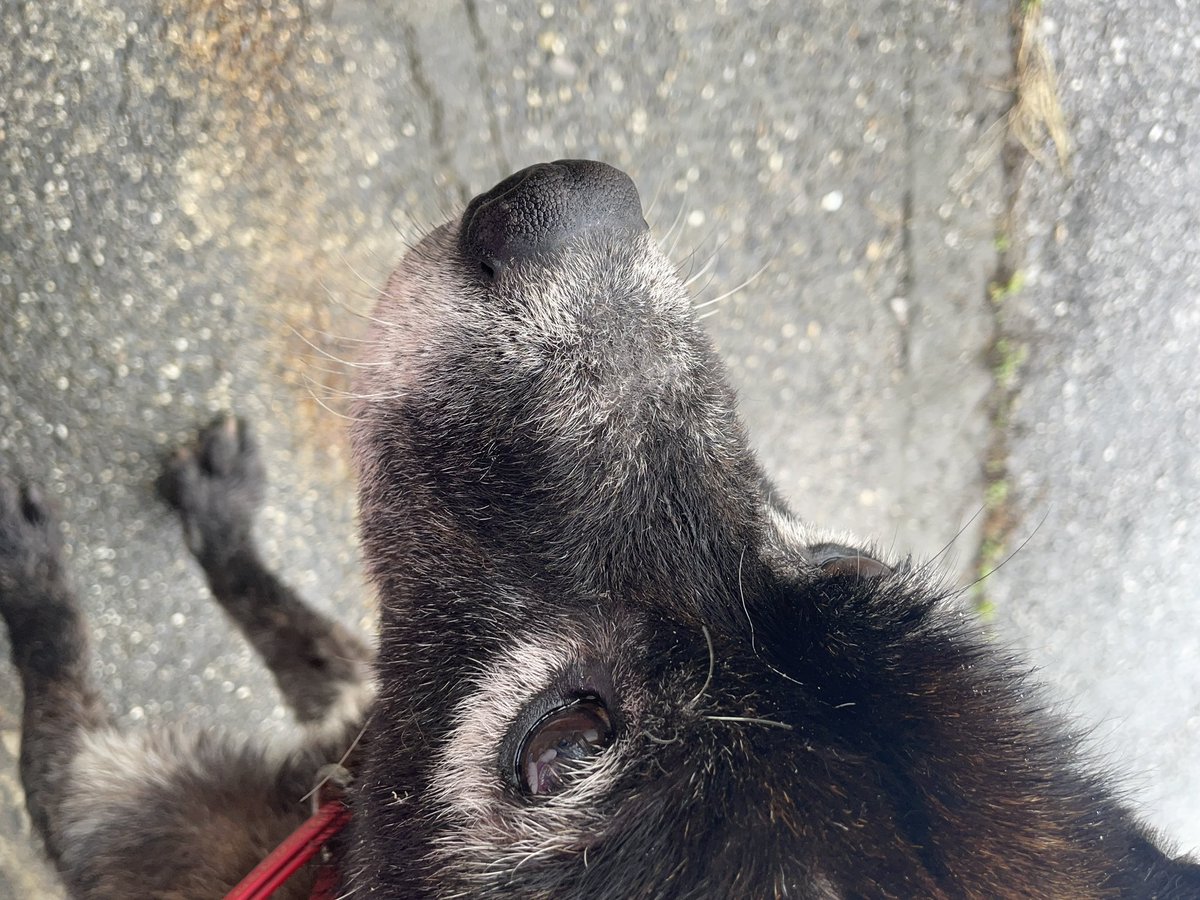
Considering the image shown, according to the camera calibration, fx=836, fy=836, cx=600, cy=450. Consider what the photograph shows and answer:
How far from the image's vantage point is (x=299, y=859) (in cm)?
207

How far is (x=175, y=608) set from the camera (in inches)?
126

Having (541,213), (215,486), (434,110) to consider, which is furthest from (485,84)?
(215,486)

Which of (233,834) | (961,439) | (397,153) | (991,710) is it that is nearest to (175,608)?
(233,834)

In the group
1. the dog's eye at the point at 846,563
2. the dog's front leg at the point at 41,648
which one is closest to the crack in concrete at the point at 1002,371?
the dog's eye at the point at 846,563

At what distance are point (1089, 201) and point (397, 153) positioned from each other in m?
2.80

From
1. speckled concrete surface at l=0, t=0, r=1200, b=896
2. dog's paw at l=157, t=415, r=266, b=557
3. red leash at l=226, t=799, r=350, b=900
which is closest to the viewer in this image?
red leash at l=226, t=799, r=350, b=900

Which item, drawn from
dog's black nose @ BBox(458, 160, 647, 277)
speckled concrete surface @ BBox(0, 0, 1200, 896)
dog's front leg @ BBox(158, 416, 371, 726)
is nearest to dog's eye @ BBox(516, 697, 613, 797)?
dog's black nose @ BBox(458, 160, 647, 277)

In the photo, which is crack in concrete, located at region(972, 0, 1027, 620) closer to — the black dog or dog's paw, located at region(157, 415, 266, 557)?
the black dog

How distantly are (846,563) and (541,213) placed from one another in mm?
1064

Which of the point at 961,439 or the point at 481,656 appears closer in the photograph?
the point at 481,656

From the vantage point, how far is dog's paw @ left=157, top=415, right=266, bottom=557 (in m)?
2.97

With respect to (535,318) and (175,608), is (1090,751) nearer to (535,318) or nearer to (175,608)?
(535,318)

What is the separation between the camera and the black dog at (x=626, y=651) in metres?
1.47

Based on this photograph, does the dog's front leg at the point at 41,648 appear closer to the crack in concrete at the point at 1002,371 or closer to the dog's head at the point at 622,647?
the dog's head at the point at 622,647
